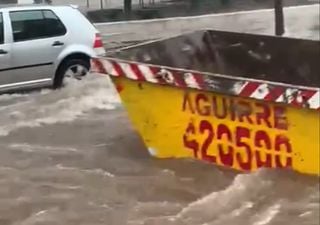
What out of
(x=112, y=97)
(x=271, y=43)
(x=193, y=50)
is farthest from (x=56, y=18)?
(x=271, y=43)

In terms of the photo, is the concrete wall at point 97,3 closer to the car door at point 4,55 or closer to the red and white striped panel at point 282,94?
the car door at point 4,55

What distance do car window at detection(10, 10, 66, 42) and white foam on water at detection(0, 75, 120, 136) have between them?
93cm

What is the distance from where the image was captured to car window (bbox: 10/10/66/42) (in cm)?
1377

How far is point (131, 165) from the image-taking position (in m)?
9.64

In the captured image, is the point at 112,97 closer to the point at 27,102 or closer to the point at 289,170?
the point at 27,102

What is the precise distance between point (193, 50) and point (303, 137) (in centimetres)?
323

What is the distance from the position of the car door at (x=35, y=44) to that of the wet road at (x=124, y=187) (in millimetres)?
2160

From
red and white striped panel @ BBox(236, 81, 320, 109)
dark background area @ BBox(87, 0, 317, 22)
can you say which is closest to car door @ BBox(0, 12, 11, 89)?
red and white striped panel @ BBox(236, 81, 320, 109)

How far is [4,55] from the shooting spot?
44.3ft

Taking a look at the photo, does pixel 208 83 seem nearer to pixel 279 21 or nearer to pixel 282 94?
pixel 282 94

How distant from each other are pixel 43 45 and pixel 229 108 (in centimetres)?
598

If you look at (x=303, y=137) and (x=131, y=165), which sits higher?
(x=303, y=137)

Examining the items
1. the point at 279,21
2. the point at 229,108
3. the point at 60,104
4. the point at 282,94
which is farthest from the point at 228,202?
the point at 279,21

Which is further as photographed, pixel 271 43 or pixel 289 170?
pixel 271 43
